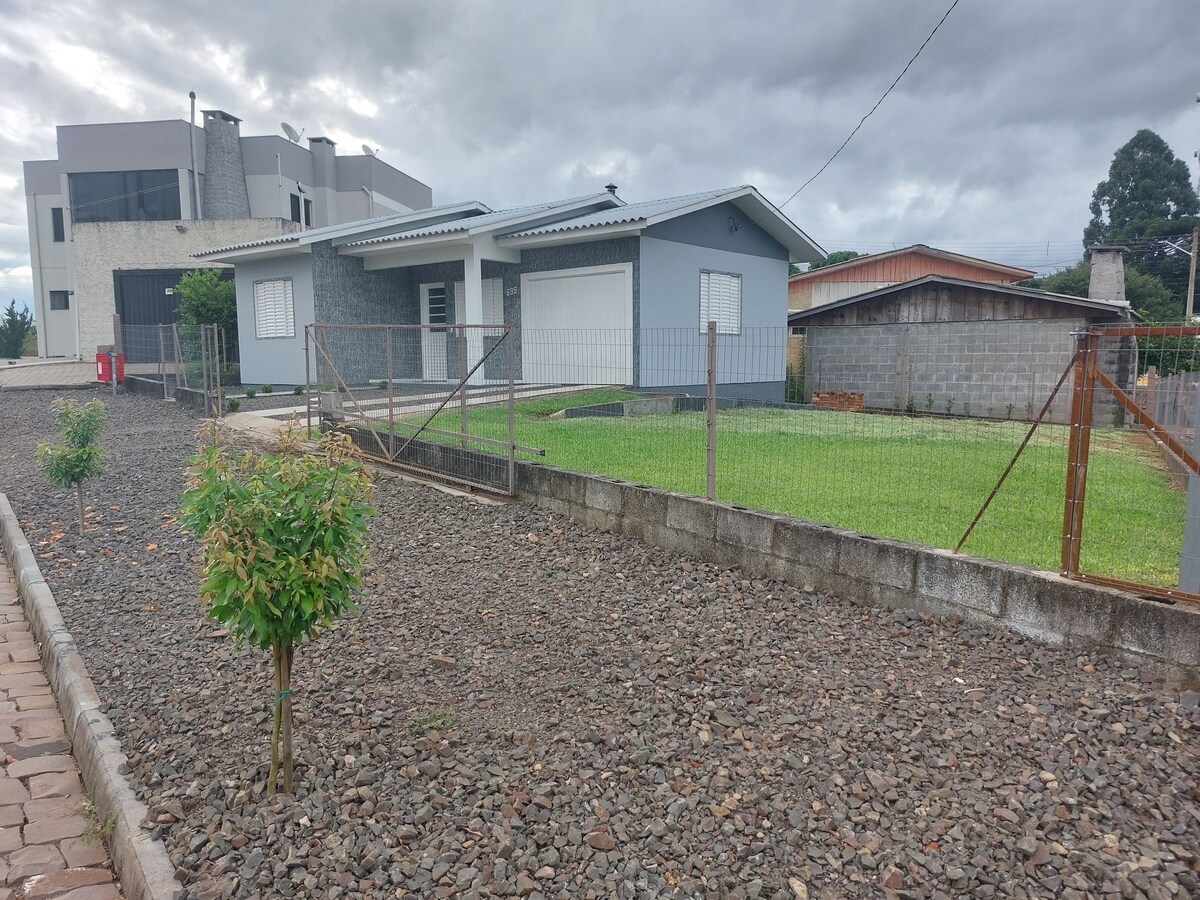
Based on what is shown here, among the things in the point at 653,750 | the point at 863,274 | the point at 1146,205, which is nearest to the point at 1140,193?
the point at 1146,205

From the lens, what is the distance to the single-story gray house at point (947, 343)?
53.9 feet

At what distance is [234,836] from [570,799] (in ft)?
4.10

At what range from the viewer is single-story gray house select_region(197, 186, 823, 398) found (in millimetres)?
14906

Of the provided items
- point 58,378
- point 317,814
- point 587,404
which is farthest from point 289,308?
point 317,814

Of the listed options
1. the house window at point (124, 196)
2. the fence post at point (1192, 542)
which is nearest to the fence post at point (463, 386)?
the fence post at point (1192, 542)

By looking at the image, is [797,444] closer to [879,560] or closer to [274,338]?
[879,560]

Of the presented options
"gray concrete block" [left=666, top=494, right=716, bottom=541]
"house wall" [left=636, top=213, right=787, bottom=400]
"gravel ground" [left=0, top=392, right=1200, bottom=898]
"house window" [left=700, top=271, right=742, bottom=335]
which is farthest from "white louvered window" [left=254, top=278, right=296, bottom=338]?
"gray concrete block" [left=666, top=494, right=716, bottom=541]

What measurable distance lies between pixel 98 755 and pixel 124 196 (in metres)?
35.9

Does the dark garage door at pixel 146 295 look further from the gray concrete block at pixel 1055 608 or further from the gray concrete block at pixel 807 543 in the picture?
the gray concrete block at pixel 1055 608

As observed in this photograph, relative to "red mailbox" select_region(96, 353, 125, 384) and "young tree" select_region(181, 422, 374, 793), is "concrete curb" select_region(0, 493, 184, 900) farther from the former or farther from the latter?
"red mailbox" select_region(96, 353, 125, 384)

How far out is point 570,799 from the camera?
126 inches

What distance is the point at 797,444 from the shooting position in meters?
8.40

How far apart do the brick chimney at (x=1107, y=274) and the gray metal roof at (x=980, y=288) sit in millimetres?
3735

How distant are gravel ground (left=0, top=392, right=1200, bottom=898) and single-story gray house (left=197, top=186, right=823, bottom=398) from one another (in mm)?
7682
